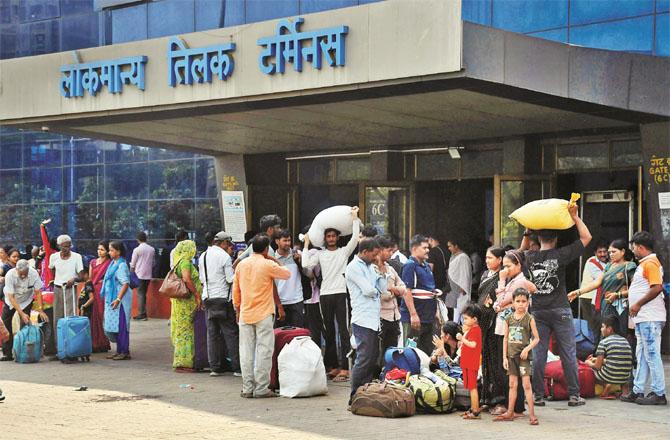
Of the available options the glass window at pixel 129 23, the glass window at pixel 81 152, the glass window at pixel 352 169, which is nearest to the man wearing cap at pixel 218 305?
the glass window at pixel 352 169

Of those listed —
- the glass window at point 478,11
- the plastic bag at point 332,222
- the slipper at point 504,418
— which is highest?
the glass window at point 478,11

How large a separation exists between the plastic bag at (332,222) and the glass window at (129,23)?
49.4 feet

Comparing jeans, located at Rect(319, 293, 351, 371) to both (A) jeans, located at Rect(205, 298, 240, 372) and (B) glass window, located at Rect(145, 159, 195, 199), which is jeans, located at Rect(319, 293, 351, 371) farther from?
(B) glass window, located at Rect(145, 159, 195, 199)

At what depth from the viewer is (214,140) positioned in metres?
20.3

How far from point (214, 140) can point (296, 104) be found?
17.5 feet

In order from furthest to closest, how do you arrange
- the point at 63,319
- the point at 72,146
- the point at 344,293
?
the point at 72,146 < the point at 63,319 < the point at 344,293

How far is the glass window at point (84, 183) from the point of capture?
31516 millimetres

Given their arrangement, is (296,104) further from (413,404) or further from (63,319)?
(413,404)

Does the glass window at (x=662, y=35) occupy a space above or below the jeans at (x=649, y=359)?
above

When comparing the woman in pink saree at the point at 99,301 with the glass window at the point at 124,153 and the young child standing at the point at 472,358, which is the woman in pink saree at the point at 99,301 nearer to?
the young child standing at the point at 472,358

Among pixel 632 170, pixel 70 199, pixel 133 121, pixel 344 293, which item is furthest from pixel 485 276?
pixel 70 199

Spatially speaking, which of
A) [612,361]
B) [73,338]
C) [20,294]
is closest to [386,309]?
[612,361]

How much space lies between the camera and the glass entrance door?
67.3ft

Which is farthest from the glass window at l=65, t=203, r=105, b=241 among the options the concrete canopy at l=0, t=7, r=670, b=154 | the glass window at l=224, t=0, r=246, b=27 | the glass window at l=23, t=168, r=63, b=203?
the concrete canopy at l=0, t=7, r=670, b=154
